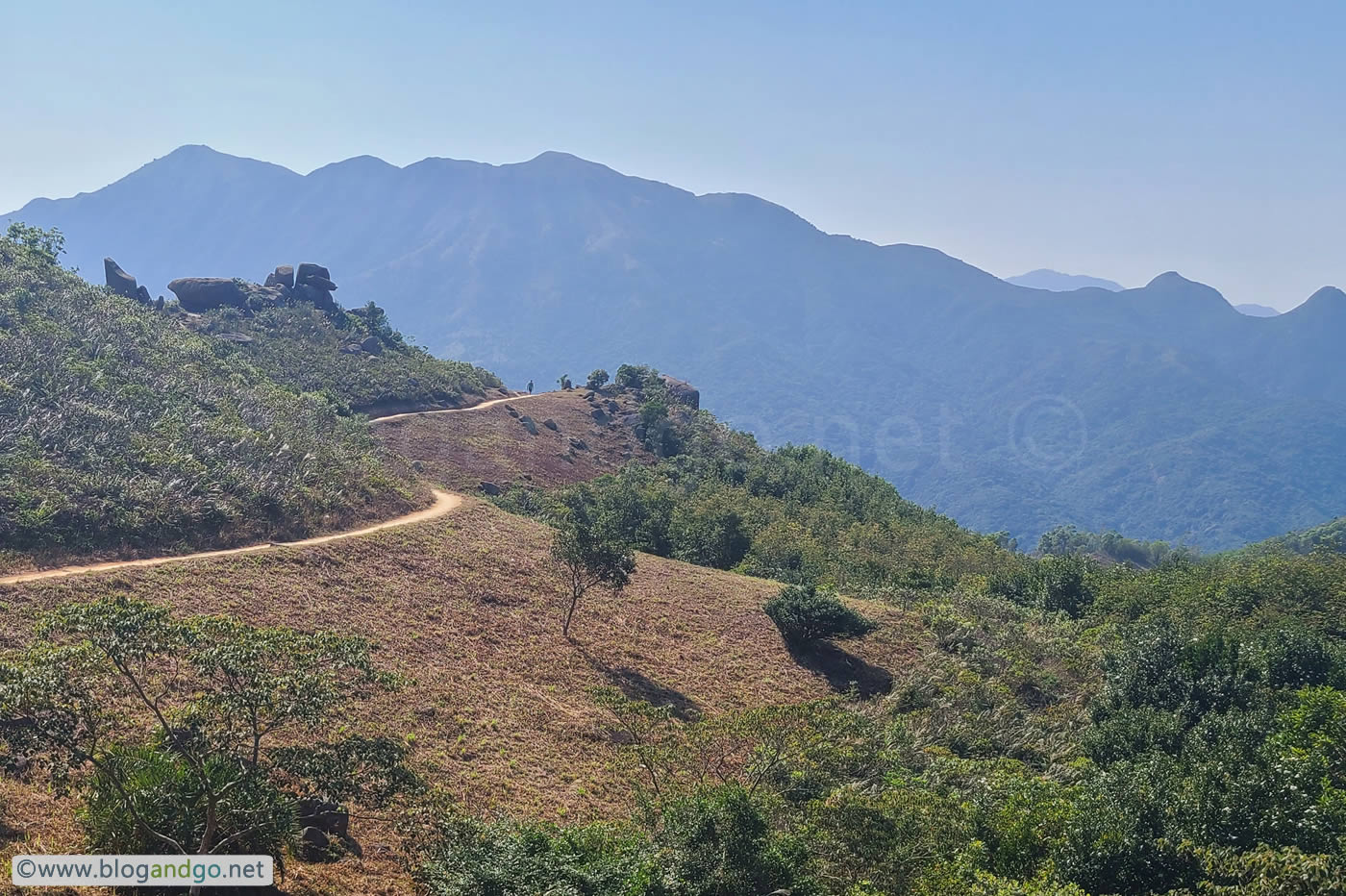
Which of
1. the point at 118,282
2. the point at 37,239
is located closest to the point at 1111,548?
the point at 118,282

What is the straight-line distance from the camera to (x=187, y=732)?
46.6ft

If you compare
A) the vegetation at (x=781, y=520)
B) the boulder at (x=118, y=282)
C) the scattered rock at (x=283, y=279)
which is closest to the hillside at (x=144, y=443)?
the vegetation at (x=781, y=520)

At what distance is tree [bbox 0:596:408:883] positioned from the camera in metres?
11.4

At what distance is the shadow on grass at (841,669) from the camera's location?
3191 centimetres

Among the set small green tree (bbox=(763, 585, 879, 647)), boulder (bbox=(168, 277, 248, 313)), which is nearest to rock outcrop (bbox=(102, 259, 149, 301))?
boulder (bbox=(168, 277, 248, 313))

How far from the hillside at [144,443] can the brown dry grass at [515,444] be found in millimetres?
6580

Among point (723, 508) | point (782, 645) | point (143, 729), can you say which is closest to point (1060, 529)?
point (723, 508)

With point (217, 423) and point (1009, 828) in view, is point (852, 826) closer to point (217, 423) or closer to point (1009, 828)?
point (1009, 828)

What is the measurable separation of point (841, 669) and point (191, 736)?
25.3 metres

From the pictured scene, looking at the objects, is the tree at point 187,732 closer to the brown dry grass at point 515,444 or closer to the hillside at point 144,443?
the hillside at point 144,443

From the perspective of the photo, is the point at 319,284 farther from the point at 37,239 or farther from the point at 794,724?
the point at 794,724

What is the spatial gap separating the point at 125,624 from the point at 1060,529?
170 meters

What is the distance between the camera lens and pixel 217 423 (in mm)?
41812

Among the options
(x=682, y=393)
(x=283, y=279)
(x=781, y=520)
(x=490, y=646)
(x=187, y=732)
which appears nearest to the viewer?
(x=187, y=732)
